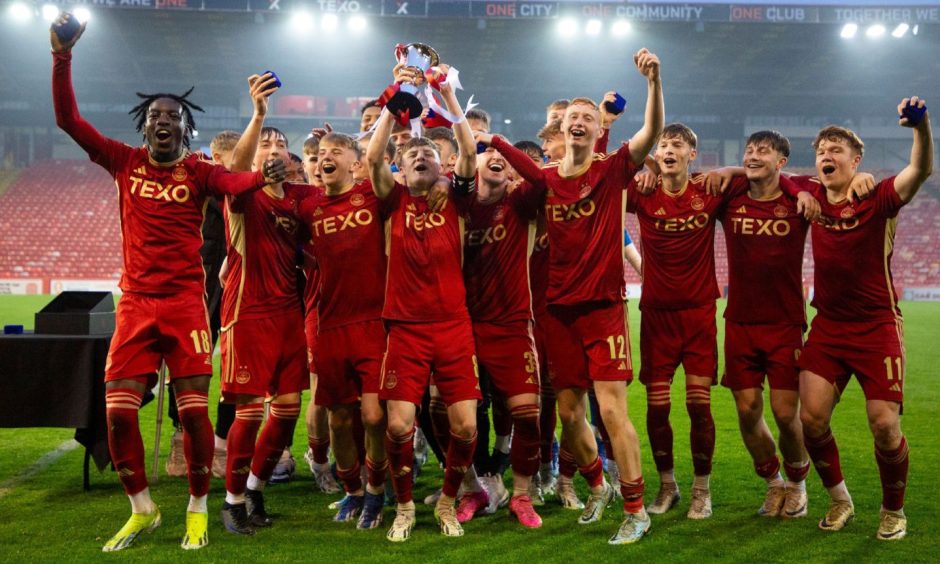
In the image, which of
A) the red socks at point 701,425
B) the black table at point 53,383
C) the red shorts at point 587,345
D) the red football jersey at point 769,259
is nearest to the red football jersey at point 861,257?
the red football jersey at point 769,259

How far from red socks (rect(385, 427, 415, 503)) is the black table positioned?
1.95 metres

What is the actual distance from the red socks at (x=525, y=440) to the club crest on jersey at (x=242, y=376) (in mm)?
1463

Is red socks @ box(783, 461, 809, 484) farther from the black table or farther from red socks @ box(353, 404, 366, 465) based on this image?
the black table

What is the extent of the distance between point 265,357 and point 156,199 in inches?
40.2

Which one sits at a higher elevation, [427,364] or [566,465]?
[427,364]

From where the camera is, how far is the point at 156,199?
4.97m

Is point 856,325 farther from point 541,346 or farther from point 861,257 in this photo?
point 541,346

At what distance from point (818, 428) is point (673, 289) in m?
1.09

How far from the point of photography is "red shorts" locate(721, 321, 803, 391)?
17.4 feet

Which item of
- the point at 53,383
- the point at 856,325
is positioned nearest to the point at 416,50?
the point at 856,325

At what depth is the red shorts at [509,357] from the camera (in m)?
5.27

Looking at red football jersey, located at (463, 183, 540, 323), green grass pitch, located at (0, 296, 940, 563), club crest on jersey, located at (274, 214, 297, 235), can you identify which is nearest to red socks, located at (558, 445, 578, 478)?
green grass pitch, located at (0, 296, 940, 563)

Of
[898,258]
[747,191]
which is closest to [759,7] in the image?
[898,258]

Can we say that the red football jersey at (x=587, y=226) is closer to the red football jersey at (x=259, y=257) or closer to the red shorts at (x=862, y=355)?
the red shorts at (x=862, y=355)
